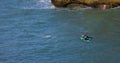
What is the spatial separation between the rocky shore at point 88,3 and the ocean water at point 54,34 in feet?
3.22

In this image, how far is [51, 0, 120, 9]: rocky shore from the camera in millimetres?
70312

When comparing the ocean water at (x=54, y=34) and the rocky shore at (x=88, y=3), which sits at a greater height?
the rocky shore at (x=88, y=3)

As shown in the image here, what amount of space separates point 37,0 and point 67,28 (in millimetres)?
16380

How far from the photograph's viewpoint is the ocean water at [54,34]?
181 ft

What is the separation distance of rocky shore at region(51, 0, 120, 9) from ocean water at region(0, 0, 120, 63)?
98 centimetres

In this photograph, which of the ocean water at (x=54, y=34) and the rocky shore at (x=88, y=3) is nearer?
the ocean water at (x=54, y=34)

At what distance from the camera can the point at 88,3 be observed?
232 feet

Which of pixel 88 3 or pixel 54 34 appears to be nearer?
pixel 54 34

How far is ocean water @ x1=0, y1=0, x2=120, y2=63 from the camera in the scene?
55.2 m

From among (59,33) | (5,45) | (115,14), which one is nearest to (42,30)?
(59,33)

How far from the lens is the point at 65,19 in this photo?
68062mm

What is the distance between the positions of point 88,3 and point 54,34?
10.7 meters

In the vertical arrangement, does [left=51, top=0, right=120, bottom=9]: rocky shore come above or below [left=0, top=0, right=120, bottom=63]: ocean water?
above

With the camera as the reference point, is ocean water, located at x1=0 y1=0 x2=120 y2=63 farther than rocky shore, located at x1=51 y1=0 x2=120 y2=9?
No
